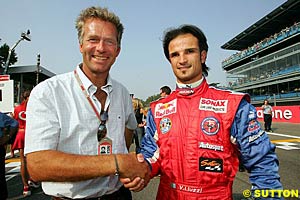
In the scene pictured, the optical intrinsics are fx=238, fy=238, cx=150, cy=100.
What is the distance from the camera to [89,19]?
1.51m

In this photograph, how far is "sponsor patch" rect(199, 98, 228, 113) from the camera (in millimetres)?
1601

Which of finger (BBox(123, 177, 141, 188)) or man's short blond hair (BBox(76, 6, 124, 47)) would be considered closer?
finger (BBox(123, 177, 141, 188))

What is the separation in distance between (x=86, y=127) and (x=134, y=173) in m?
0.43

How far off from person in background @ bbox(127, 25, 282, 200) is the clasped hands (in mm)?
450

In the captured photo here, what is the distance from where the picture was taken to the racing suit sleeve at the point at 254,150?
56.1 inches

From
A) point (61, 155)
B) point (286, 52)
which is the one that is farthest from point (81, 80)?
point (286, 52)

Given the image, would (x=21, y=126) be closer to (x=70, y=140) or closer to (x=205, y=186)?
(x=70, y=140)

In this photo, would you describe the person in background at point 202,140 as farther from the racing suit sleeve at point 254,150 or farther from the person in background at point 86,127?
the person in background at point 86,127

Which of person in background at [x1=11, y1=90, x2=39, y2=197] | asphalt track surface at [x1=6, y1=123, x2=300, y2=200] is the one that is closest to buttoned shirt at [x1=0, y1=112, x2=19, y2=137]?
person in background at [x1=11, y1=90, x2=39, y2=197]

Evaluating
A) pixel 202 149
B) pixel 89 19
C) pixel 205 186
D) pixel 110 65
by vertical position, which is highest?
pixel 89 19

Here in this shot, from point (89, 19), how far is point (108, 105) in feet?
1.84

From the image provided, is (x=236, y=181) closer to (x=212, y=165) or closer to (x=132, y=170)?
(x=212, y=165)

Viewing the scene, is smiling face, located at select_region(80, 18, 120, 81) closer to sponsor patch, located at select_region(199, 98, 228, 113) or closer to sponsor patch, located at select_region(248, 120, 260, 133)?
sponsor patch, located at select_region(199, 98, 228, 113)

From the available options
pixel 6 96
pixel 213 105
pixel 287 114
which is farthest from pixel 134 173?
pixel 287 114
